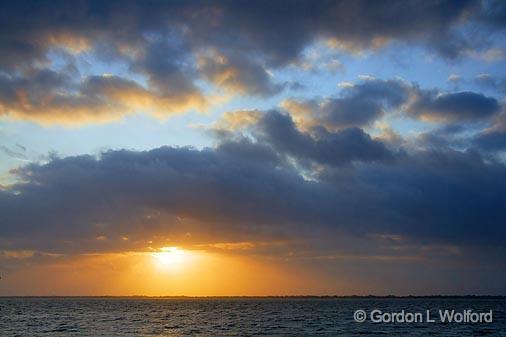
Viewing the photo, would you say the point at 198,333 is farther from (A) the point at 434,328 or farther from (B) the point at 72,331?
(A) the point at 434,328

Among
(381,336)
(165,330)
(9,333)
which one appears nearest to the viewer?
(381,336)

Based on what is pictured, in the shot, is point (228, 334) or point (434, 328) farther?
point (434, 328)

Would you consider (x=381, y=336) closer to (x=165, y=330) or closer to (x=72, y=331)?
(x=165, y=330)

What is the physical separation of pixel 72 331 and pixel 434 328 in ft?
202

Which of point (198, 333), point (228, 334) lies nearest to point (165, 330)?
point (198, 333)

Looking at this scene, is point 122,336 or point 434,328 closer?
point 122,336

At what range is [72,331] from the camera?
81.8m

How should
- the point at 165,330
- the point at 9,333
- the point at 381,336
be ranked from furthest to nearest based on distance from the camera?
1. the point at 165,330
2. the point at 9,333
3. the point at 381,336

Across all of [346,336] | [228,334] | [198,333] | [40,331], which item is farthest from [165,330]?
[346,336]

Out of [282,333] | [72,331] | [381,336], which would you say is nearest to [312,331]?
[282,333]

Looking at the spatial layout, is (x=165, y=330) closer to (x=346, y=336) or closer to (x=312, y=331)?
(x=312, y=331)

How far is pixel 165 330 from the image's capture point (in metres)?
85.0

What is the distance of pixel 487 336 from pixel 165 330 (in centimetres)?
5096

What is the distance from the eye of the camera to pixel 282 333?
7894cm
